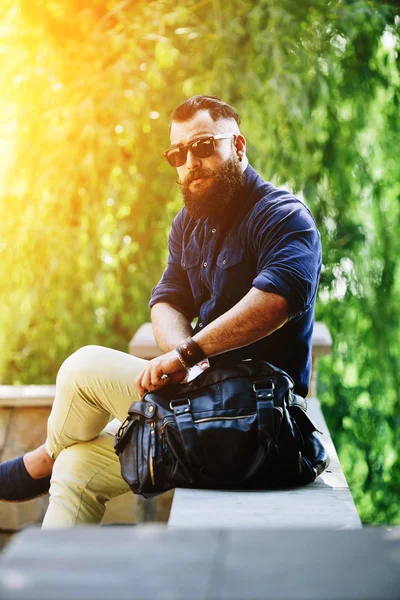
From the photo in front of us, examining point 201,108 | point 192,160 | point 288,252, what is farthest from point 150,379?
point 201,108

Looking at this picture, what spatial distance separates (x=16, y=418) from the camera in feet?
10.3

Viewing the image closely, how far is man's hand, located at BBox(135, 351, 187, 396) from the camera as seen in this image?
2.00 metres

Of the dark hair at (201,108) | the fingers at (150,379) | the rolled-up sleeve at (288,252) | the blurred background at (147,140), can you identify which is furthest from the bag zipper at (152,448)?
the blurred background at (147,140)

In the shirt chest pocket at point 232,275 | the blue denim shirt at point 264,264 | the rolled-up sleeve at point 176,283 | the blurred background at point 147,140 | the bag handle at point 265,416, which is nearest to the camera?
the bag handle at point 265,416

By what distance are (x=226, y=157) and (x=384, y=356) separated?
2152mm

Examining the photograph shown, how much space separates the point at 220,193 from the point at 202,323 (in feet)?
1.06

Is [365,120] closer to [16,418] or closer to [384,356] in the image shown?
[384,356]

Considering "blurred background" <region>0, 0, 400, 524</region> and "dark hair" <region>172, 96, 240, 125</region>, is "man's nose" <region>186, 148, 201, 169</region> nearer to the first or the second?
"dark hair" <region>172, 96, 240, 125</region>

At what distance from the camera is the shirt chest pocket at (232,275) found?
211 cm

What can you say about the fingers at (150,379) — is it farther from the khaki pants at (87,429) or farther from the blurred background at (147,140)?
the blurred background at (147,140)

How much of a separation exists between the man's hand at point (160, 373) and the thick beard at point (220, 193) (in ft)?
1.26

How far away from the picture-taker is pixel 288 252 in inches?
77.4

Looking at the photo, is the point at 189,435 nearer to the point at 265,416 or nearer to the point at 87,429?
the point at 265,416

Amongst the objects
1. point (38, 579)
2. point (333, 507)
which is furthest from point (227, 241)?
point (38, 579)
